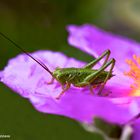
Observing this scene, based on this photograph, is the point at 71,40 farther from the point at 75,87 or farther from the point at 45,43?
the point at 75,87

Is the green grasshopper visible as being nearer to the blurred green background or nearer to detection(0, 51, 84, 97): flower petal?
detection(0, 51, 84, 97): flower petal

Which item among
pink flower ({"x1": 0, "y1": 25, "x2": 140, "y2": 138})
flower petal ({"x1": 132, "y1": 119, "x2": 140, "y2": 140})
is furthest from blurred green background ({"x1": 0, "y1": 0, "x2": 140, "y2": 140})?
flower petal ({"x1": 132, "y1": 119, "x2": 140, "y2": 140})

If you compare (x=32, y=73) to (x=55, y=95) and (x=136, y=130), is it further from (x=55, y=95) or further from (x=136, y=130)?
(x=136, y=130)

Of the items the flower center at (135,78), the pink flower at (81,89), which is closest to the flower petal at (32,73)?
the pink flower at (81,89)

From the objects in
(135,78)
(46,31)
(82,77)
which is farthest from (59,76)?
(46,31)

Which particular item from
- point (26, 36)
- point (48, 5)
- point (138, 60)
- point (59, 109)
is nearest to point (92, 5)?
point (48, 5)

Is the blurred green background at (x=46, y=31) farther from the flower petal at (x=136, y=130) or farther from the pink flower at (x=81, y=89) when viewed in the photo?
the flower petal at (x=136, y=130)
